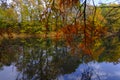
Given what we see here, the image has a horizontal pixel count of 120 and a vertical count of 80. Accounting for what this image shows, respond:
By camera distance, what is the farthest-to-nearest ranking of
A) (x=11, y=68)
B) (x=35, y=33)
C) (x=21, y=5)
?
(x=21, y=5)
(x=35, y=33)
(x=11, y=68)

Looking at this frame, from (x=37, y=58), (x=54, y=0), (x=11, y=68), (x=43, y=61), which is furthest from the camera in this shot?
(x=37, y=58)

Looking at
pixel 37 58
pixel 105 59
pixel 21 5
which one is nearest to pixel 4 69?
pixel 37 58

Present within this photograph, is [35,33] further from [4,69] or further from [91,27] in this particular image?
[91,27]

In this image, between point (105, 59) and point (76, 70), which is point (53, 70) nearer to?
point (76, 70)

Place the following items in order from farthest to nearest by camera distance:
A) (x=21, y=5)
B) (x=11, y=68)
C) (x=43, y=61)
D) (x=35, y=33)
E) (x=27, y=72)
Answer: (x=21, y=5) → (x=35, y=33) → (x=43, y=61) → (x=11, y=68) → (x=27, y=72)

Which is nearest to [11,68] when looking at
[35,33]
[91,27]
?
[91,27]

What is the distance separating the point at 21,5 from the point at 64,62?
24322mm

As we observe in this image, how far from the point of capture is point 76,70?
11977 mm

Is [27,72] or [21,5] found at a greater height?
[21,5]

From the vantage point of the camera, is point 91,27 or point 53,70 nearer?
point 91,27

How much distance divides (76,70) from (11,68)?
2.92 m

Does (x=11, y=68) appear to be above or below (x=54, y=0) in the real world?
below

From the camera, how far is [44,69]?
12055 millimetres

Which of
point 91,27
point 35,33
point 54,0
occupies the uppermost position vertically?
point 54,0
